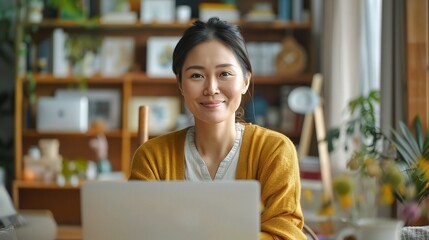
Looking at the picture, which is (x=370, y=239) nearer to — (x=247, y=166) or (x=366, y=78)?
(x=247, y=166)

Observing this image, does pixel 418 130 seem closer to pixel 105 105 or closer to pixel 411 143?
pixel 411 143

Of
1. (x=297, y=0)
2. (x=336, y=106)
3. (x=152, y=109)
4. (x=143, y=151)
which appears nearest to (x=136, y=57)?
(x=152, y=109)

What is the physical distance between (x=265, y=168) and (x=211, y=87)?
23cm

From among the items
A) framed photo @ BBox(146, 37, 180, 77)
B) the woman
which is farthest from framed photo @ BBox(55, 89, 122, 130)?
the woman

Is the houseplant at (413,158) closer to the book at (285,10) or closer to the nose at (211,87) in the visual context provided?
the nose at (211,87)

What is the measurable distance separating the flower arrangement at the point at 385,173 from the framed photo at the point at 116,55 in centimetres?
195

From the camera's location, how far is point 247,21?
578 cm

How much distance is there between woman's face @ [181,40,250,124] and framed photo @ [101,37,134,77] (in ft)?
13.7

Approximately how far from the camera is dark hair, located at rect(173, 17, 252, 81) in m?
1.82

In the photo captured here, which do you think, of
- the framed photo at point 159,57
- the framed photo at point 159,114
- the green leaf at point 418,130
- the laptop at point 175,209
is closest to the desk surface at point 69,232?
the framed photo at point 159,114

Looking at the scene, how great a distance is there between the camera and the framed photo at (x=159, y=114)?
19.5 feet

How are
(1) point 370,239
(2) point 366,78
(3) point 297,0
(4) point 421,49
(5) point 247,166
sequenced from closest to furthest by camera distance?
1. (1) point 370,239
2. (5) point 247,166
3. (4) point 421,49
4. (2) point 366,78
5. (3) point 297,0

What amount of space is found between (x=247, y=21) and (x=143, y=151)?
13.0 feet

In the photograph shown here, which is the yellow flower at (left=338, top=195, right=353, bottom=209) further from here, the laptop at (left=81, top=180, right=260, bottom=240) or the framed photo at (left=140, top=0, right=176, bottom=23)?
the framed photo at (left=140, top=0, right=176, bottom=23)
